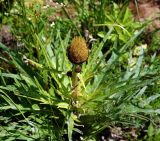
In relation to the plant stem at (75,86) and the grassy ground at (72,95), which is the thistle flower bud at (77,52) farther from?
the plant stem at (75,86)

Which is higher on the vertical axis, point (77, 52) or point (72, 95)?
point (77, 52)

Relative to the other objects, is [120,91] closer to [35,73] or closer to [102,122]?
[102,122]

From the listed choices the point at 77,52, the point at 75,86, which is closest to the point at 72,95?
the point at 75,86

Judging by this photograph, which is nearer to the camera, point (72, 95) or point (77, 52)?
point (77, 52)

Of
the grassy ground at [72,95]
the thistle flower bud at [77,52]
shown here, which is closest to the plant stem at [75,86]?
the grassy ground at [72,95]

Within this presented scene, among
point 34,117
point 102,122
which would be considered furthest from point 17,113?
point 102,122

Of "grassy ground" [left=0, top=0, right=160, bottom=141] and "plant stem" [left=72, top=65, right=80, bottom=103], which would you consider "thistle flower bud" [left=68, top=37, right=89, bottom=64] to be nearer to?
"grassy ground" [left=0, top=0, right=160, bottom=141]

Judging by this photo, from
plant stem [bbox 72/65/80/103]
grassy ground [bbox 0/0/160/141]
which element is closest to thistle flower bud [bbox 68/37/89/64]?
grassy ground [bbox 0/0/160/141]

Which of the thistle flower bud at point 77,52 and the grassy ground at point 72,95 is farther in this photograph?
the grassy ground at point 72,95

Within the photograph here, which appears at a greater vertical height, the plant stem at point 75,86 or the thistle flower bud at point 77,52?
the thistle flower bud at point 77,52

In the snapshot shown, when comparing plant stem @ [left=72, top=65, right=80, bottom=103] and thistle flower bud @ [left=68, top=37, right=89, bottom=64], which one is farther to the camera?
plant stem @ [left=72, top=65, right=80, bottom=103]

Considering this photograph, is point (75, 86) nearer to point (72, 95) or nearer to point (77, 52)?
point (72, 95)
